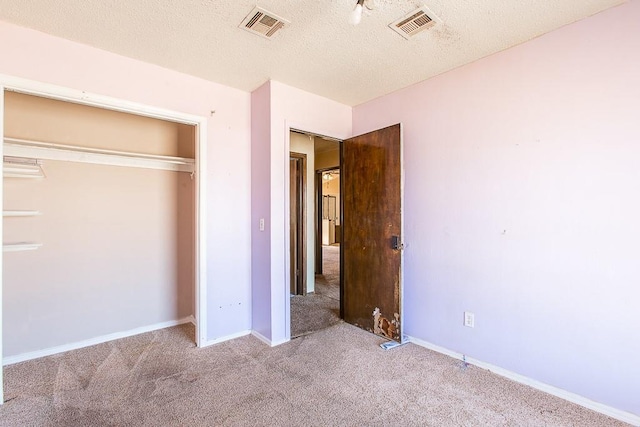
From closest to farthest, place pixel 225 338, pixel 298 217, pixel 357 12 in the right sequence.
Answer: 1. pixel 357 12
2. pixel 225 338
3. pixel 298 217

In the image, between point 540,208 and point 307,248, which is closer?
point 540,208

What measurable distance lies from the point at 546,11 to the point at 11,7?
10.6 feet

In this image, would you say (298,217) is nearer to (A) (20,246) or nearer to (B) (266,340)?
(B) (266,340)

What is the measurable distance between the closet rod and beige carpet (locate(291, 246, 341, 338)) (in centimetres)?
205

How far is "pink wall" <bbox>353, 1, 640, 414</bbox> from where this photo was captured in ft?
6.11

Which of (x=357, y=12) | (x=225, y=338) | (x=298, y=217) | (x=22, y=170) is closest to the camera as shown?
(x=357, y=12)

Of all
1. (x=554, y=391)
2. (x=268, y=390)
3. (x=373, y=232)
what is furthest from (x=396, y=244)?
(x=268, y=390)

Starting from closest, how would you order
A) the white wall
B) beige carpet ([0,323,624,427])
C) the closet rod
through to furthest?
beige carpet ([0,323,624,427]) → the closet rod → the white wall

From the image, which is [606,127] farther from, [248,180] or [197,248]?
[197,248]

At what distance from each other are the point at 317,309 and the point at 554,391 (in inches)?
95.7

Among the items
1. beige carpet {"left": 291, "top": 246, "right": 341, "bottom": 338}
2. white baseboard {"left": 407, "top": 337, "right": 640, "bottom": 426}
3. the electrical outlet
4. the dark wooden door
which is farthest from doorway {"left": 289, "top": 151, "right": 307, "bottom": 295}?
the electrical outlet

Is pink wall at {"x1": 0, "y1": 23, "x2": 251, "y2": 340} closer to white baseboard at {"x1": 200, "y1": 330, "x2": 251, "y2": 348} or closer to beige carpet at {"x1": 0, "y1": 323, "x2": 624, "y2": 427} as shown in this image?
white baseboard at {"x1": 200, "y1": 330, "x2": 251, "y2": 348}

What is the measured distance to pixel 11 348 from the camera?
2.51 meters

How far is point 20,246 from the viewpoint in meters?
2.38
